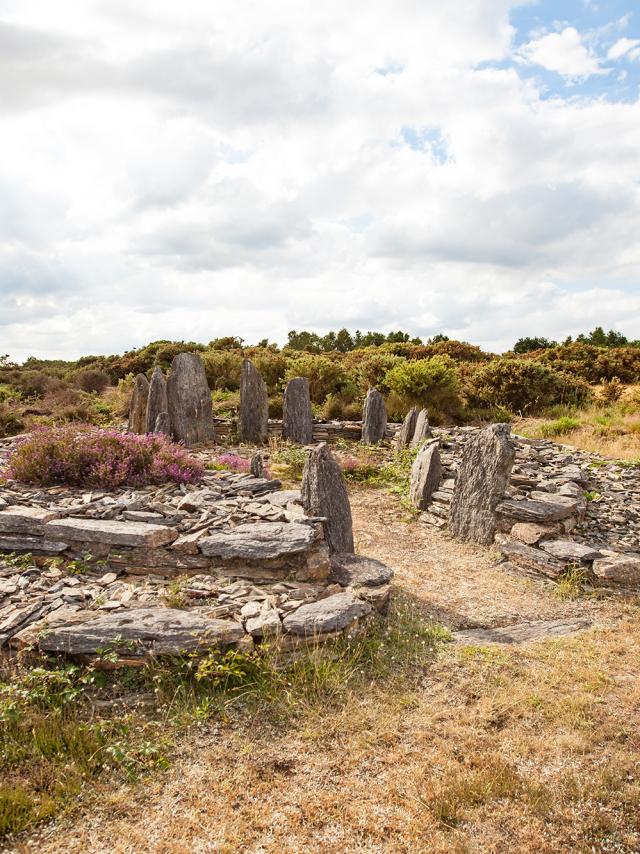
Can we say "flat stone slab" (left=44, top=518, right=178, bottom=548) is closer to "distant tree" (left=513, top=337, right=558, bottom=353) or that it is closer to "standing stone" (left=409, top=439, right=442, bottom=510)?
"standing stone" (left=409, top=439, right=442, bottom=510)

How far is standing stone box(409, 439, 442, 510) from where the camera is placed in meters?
9.13

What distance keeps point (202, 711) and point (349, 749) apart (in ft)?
3.41

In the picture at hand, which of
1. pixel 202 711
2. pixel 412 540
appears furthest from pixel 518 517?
pixel 202 711

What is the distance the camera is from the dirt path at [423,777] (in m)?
3.04

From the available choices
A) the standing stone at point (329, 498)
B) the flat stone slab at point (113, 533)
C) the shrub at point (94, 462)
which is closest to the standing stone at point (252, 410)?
the shrub at point (94, 462)

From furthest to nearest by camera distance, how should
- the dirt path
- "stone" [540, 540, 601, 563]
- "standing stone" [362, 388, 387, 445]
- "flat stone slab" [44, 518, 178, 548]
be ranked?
"standing stone" [362, 388, 387, 445] → "stone" [540, 540, 601, 563] → "flat stone slab" [44, 518, 178, 548] → the dirt path

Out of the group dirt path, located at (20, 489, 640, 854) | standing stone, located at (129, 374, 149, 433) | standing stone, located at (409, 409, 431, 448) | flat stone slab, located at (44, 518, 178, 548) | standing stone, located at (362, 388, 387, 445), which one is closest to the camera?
A: dirt path, located at (20, 489, 640, 854)

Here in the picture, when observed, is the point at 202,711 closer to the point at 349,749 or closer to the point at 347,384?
the point at 349,749

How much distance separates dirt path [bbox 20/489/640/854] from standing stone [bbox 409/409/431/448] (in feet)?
22.5

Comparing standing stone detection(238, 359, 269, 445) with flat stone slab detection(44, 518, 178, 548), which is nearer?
flat stone slab detection(44, 518, 178, 548)

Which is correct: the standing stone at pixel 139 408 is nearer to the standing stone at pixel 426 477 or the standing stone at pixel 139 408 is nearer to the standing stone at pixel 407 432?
the standing stone at pixel 407 432

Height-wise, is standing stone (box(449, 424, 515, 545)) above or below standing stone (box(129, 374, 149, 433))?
below

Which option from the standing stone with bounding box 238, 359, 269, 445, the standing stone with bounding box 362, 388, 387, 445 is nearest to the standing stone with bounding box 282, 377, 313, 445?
the standing stone with bounding box 238, 359, 269, 445

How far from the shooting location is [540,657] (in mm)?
4898
